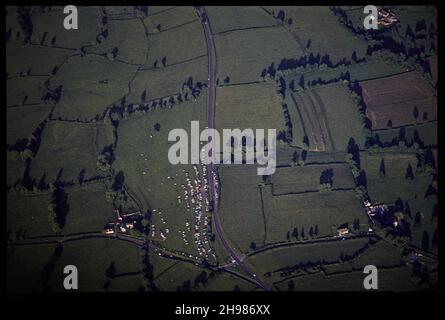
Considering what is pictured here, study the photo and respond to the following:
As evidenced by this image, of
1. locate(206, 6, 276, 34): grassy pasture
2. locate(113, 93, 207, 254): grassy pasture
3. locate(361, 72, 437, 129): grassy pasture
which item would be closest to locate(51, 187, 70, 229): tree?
locate(113, 93, 207, 254): grassy pasture

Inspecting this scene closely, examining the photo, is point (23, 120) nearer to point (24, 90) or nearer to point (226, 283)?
point (24, 90)

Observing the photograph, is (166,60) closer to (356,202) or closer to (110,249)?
(110,249)

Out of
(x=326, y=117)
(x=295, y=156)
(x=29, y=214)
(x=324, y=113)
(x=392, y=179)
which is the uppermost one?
(x=324, y=113)

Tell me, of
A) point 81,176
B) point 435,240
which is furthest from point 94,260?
point 435,240

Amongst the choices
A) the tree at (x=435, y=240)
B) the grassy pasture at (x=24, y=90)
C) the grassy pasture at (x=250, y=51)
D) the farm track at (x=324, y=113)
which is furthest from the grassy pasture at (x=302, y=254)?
the grassy pasture at (x=24, y=90)

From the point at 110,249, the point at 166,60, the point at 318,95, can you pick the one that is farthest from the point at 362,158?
the point at 110,249

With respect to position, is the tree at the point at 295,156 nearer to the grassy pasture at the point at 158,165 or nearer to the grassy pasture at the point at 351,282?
the grassy pasture at the point at 158,165
